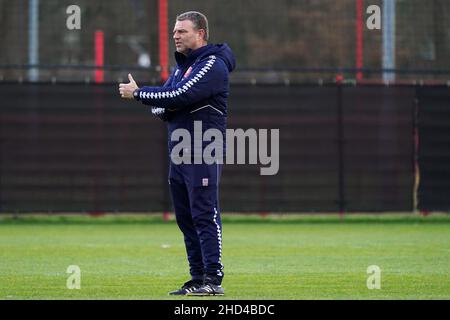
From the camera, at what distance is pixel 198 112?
8.45 metres

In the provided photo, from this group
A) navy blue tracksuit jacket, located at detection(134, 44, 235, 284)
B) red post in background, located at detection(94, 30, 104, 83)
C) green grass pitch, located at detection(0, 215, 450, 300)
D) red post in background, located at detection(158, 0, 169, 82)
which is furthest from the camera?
red post in background, located at detection(94, 30, 104, 83)

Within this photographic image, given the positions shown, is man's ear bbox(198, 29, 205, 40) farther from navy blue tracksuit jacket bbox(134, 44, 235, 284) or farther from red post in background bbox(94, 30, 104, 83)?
red post in background bbox(94, 30, 104, 83)

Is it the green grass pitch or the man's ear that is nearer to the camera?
the man's ear

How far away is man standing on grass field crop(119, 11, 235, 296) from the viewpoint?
8.34 m

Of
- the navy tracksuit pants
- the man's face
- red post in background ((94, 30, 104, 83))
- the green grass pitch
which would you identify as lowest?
the green grass pitch

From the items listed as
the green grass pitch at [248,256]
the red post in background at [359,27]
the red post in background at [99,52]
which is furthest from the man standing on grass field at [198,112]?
the red post in background at [359,27]

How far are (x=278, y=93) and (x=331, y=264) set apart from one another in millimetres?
6536

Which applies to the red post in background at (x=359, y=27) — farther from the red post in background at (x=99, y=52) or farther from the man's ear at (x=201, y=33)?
the man's ear at (x=201, y=33)

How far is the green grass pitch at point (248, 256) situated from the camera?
344 inches

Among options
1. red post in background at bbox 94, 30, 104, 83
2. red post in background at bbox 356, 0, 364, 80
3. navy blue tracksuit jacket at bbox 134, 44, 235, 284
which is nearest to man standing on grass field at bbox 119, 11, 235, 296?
navy blue tracksuit jacket at bbox 134, 44, 235, 284

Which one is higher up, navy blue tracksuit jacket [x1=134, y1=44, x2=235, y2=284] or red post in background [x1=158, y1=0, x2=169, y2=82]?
red post in background [x1=158, y1=0, x2=169, y2=82]

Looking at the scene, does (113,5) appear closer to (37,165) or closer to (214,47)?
(37,165)

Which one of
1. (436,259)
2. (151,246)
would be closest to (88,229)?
(151,246)

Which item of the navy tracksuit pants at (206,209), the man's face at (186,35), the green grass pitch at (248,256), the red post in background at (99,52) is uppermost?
the red post in background at (99,52)
